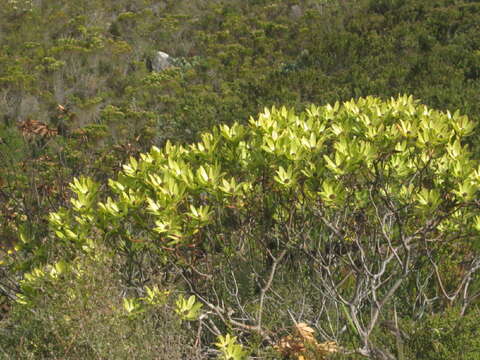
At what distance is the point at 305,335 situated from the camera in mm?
2504

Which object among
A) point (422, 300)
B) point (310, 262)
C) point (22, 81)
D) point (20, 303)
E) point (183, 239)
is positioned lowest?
point (22, 81)

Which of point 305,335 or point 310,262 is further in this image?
point 310,262

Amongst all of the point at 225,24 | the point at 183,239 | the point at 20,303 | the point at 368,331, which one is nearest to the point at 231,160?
the point at 183,239

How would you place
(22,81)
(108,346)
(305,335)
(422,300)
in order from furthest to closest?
1. (22,81)
2. (422,300)
3. (305,335)
4. (108,346)

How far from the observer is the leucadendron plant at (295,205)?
2488mm

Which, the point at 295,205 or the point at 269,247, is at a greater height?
the point at 295,205

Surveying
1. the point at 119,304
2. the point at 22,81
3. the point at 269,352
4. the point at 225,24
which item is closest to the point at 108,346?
the point at 119,304

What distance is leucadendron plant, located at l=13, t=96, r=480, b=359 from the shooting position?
8.16 ft

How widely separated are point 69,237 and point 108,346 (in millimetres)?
559

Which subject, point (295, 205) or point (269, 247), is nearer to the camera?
point (295, 205)

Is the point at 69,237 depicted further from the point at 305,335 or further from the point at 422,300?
the point at 422,300

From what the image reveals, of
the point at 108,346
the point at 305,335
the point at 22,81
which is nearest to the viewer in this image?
the point at 108,346

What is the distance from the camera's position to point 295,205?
2.77 m

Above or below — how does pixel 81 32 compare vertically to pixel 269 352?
below
